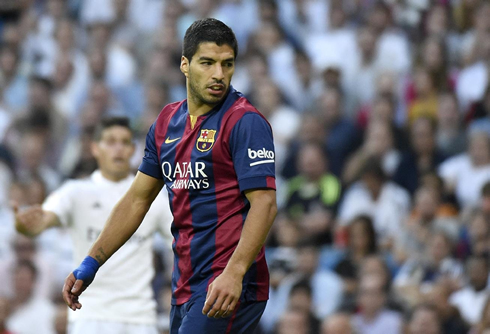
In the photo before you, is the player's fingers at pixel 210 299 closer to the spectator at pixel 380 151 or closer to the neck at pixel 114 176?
the neck at pixel 114 176

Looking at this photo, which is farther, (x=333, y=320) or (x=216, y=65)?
(x=333, y=320)

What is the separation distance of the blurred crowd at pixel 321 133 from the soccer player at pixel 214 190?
396 cm

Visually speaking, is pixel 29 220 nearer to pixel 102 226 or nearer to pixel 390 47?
pixel 102 226

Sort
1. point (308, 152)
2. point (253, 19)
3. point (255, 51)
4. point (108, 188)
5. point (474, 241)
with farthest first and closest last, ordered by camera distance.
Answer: point (253, 19)
point (255, 51)
point (308, 152)
point (474, 241)
point (108, 188)

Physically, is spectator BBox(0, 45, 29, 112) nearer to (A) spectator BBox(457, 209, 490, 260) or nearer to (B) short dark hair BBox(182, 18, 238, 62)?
(A) spectator BBox(457, 209, 490, 260)

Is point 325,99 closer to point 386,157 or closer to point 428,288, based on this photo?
point 386,157

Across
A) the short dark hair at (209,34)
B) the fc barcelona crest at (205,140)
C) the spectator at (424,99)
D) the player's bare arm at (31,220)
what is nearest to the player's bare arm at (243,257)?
the fc barcelona crest at (205,140)

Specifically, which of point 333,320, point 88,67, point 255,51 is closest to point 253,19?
point 255,51

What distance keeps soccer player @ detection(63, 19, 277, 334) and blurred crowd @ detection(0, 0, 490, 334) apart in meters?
3.96

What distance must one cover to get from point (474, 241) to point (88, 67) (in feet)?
22.8

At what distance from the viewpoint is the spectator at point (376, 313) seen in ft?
26.8

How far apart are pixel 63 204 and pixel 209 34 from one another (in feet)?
8.70

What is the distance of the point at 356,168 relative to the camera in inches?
395

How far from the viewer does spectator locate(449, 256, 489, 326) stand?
26.9ft
